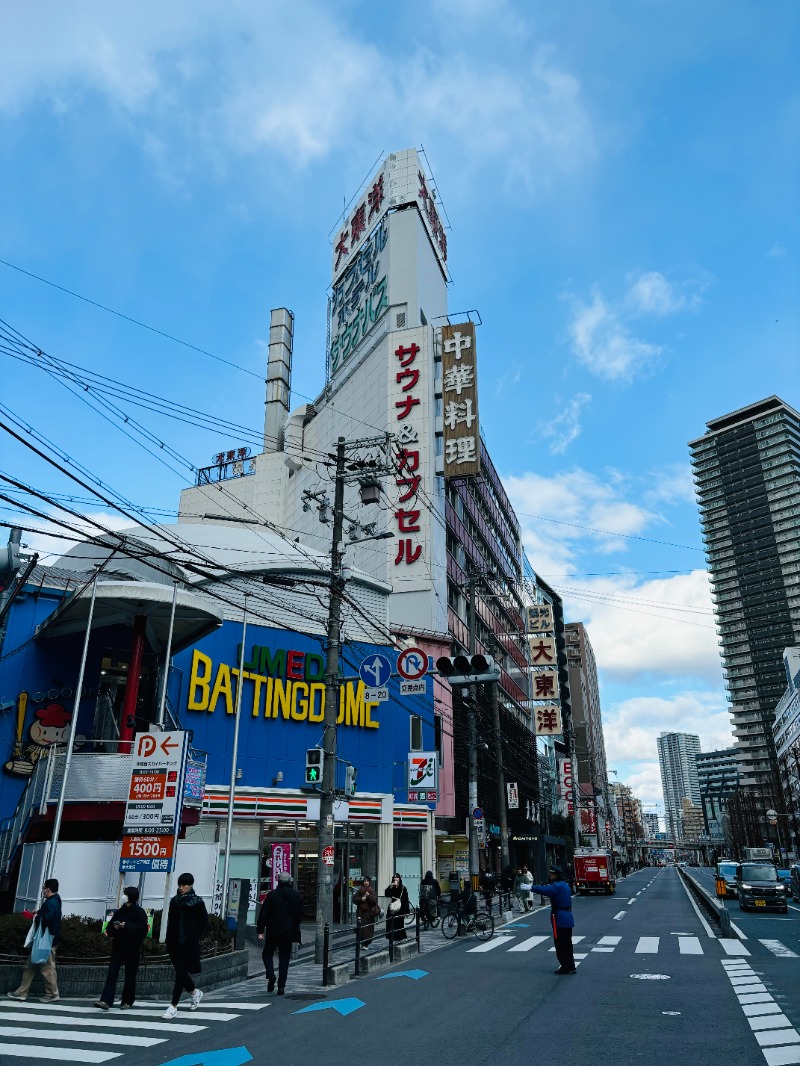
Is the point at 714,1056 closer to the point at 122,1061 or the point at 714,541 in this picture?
the point at 122,1061

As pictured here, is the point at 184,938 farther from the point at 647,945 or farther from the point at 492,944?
the point at 647,945

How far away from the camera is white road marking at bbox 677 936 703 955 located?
16938 millimetres

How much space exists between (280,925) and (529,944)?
9313 mm

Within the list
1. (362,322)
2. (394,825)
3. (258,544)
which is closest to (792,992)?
(394,825)

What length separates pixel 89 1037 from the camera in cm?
958

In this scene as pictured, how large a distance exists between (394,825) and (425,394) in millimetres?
26143

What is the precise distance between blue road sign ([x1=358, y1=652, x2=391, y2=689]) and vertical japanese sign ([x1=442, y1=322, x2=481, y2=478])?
2475cm

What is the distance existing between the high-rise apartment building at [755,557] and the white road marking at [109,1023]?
16995cm

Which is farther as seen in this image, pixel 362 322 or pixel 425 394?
pixel 362 322

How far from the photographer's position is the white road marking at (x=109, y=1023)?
10.0m

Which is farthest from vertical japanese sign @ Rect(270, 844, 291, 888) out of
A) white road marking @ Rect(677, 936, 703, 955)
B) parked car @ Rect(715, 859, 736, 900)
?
parked car @ Rect(715, 859, 736, 900)

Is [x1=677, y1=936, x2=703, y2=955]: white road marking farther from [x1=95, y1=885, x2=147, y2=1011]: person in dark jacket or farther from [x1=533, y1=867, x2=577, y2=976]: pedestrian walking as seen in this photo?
[x1=95, y1=885, x2=147, y2=1011]: person in dark jacket

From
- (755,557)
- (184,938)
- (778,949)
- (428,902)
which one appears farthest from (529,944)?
(755,557)

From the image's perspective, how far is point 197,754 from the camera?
23016 mm
